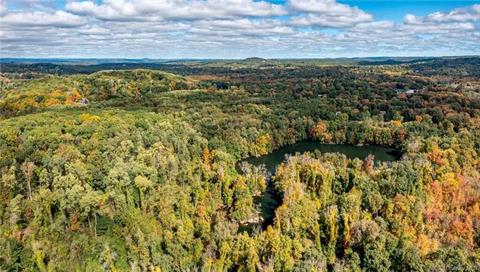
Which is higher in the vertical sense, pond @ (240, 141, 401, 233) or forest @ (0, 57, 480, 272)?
forest @ (0, 57, 480, 272)

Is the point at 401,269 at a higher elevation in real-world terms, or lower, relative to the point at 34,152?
lower

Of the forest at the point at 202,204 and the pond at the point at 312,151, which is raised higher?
the forest at the point at 202,204

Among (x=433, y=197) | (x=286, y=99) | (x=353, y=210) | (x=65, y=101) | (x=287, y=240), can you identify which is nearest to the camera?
(x=287, y=240)

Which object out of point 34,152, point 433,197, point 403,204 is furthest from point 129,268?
point 433,197

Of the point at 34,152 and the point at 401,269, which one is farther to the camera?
the point at 34,152

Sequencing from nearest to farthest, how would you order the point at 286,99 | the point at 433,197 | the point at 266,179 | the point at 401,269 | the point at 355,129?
the point at 401,269, the point at 433,197, the point at 266,179, the point at 355,129, the point at 286,99

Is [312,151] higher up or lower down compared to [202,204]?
lower down

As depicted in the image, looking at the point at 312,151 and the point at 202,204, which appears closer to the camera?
the point at 202,204

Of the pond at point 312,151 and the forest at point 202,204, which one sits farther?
the pond at point 312,151

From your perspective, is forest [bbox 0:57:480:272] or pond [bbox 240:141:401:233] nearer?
forest [bbox 0:57:480:272]

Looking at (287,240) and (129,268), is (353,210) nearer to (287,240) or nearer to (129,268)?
A: (287,240)
